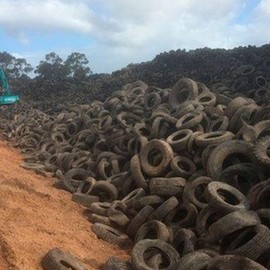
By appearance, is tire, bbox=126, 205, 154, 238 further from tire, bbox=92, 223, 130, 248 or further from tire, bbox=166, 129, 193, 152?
tire, bbox=166, 129, 193, 152

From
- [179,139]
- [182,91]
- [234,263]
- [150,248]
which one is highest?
[182,91]

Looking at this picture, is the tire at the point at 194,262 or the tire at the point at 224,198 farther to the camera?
the tire at the point at 224,198

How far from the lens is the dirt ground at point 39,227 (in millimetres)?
6082

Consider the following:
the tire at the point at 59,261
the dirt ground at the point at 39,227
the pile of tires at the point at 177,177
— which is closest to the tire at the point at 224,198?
the pile of tires at the point at 177,177

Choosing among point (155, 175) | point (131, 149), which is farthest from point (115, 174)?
point (155, 175)

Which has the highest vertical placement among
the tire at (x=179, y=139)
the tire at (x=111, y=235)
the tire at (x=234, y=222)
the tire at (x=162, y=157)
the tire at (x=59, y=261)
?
the tire at (x=179, y=139)

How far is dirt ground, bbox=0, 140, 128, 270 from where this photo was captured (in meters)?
6.08

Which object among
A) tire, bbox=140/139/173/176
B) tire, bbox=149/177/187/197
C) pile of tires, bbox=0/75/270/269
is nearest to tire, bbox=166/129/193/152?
pile of tires, bbox=0/75/270/269

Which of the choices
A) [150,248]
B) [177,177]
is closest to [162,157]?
[177,177]

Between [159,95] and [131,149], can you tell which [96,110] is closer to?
[159,95]

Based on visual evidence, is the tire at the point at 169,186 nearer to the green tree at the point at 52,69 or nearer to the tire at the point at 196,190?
the tire at the point at 196,190

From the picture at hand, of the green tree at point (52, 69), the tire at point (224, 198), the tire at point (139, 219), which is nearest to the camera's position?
the tire at point (224, 198)

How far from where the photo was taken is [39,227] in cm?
725

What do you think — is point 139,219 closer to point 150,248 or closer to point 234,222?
point 150,248
